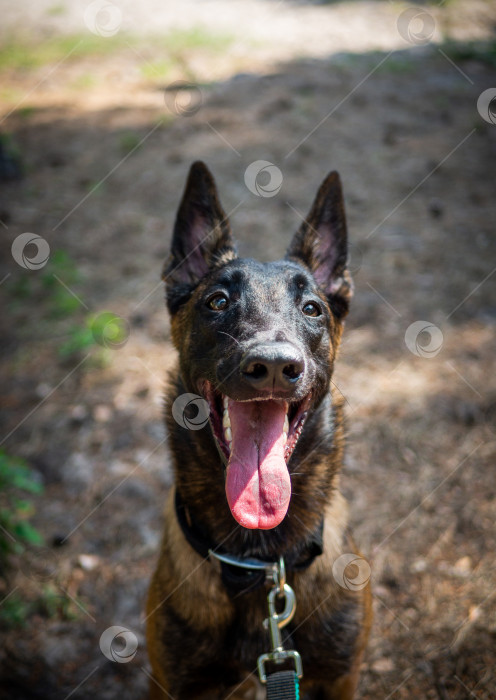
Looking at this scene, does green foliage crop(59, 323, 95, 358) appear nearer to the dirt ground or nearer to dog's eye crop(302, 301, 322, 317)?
the dirt ground

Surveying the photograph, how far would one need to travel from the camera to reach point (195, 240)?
9.23 ft

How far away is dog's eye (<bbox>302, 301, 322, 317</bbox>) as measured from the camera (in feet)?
8.02

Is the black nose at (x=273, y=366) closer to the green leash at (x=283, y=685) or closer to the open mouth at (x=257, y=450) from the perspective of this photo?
the open mouth at (x=257, y=450)

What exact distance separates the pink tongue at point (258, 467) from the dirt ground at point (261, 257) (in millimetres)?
1114

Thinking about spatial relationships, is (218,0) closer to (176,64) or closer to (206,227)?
(176,64)

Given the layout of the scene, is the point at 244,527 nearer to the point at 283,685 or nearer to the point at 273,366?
the point at 283,685

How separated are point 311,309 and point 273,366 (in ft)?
2.46

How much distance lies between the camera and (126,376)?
450 centimetres

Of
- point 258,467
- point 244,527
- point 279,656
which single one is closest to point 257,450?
point 258,467

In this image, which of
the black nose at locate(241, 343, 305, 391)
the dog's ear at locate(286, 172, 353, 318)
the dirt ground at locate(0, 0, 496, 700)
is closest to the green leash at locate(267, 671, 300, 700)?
the dirt ground at locate(0, 0, 496, 700)

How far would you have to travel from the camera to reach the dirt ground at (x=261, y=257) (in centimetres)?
303

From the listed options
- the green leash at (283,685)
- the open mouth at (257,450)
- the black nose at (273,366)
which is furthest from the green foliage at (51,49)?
the green leash at (283,685)

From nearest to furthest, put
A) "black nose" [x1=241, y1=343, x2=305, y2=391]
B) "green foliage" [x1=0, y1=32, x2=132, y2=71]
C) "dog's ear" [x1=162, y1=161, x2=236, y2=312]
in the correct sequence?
"black nose" [x1=241, y1=343, x2=305, y2=391], "dog's ear" [x1=162, y1=161, x2=236, y2=312], "green foliage" [x1=0, y1=32, x2=132, y2=71]

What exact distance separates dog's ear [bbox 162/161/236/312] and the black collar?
3.85ft
